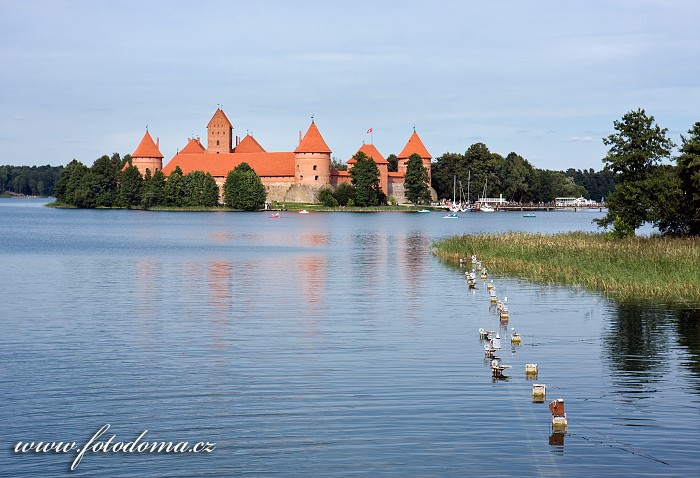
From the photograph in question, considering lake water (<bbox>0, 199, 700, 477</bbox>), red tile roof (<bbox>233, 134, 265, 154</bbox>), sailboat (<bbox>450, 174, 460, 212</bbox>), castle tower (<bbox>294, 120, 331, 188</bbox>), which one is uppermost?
red tile roof (<bbox>233, 134, 265, 154</bbox>)

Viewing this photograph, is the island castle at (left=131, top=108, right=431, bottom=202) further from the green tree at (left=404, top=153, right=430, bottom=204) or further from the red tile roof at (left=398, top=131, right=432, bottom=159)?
the green tree at (left=404, top=153, right=430, bottom=204)

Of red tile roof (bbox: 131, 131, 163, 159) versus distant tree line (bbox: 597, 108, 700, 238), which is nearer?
distant tree line (bbox: 597, 108, 700, 238)

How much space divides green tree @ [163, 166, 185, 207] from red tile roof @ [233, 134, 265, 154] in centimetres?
2552

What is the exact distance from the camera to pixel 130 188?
12312cm

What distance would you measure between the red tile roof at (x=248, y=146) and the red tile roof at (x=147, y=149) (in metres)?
13.1

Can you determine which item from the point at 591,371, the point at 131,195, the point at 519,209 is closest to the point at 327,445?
the point at 591,371

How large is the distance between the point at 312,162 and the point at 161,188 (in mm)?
22008

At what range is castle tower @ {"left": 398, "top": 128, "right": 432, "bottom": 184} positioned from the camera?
14362cm

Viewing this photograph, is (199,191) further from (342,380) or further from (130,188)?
(342,380)

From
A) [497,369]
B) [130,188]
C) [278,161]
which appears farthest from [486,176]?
[497,369]

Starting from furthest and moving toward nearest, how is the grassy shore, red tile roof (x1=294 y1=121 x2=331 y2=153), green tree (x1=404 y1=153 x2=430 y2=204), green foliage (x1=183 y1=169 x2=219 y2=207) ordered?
red tile roof (x1=294 y1=121 x2=331 y2=153), green tree (x1=404 y1=153 x2=430 y2=204), green foliage (x1=183 y1=169 x2=219 y2=207), the grassy shore

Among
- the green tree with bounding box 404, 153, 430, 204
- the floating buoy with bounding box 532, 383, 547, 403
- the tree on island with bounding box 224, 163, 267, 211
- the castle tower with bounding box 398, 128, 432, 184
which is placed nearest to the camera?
the floating buoy with bounding box 532, 383, 547, 403

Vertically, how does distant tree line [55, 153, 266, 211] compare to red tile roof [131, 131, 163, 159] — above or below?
below

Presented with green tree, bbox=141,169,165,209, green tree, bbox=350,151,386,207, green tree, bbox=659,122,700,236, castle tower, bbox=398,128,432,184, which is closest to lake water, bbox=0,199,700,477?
green tree, bbox=659,122,700,236
